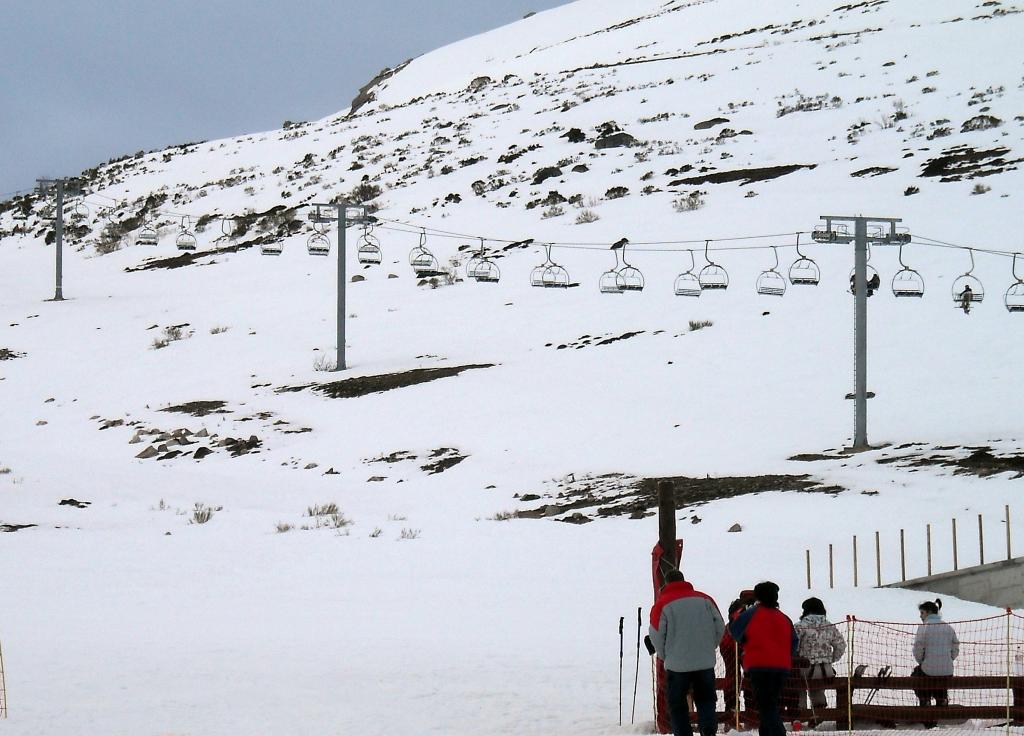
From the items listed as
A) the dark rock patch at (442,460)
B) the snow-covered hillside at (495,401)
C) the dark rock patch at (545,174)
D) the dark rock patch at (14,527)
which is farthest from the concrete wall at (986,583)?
the dark rock patch at (545,174)

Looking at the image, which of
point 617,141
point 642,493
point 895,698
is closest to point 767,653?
point 895,698

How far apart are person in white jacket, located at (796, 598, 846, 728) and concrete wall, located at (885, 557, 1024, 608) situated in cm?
739

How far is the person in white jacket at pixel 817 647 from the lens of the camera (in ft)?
34.7

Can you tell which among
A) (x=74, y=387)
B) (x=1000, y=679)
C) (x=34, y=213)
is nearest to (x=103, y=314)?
(x=74, y=387)

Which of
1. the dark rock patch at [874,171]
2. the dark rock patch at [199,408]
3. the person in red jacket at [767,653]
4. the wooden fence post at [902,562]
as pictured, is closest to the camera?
the person in red jacket at [767,653]

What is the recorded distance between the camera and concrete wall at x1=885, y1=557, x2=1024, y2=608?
56.7 feet

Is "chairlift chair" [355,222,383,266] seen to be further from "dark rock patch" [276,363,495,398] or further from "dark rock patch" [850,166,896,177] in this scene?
"dark rock patch" [850,166,896,177]

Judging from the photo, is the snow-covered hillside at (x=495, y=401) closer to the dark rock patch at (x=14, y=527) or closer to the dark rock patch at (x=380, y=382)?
the dark rock patch at (x=380, y=382)

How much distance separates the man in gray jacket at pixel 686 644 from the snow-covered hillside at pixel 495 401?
2432 millimetres

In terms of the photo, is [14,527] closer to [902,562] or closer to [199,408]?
[199,408]

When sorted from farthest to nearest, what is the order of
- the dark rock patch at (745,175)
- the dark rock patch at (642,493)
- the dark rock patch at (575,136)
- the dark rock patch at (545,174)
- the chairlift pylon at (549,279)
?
1. the dark rock patch at (575,136)
2. the dark rock patch at (545,174)
3. the dark rock patch at (745,175)
4. the chairlift pylon at (549,279)
5. the dark rock patch at (642,493)

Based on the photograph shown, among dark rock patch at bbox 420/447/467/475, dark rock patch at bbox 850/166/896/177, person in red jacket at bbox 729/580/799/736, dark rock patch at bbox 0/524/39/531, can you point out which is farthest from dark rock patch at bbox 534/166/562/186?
person in red jacket at bbox 729/580/799/736

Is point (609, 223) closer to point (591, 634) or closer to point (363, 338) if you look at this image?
point (363, 338)

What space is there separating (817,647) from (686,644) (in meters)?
1.87
